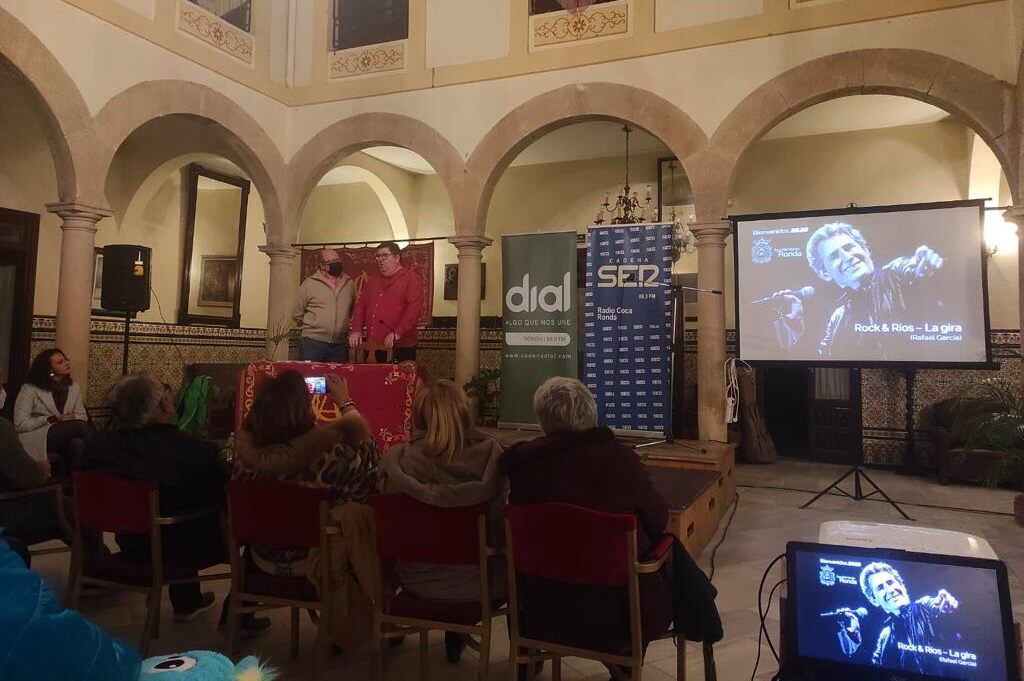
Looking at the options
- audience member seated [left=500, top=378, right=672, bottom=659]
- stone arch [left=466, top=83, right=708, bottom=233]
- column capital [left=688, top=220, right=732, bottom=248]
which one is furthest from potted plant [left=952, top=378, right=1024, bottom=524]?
audience member seated [left=500, top=378, right=672, bottom=659]

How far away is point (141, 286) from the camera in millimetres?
7277

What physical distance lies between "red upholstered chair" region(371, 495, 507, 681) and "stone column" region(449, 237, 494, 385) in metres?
4.81

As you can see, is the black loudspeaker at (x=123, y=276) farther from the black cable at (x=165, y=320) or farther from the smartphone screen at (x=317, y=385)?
the smartphone screen at (x=317, y=385)

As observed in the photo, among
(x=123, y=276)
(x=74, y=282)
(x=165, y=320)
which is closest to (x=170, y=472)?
(x=74, y=282)

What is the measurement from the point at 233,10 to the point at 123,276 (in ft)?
10.5

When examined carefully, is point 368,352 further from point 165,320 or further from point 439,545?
point 439,545

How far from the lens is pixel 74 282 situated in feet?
19.2

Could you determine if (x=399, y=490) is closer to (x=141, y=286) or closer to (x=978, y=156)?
(x=141, y=286)

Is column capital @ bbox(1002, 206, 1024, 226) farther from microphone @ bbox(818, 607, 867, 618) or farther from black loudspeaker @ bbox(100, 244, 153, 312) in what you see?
black loudspeaker @ bbox(100, 244, 153, 312)

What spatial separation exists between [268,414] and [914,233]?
479 cm

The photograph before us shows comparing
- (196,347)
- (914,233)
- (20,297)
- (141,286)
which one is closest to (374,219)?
(196,347)

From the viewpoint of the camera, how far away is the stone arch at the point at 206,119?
5.97 meters

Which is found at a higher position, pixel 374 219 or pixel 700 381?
pixel 374 219

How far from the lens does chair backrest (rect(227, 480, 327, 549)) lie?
2357 mm
